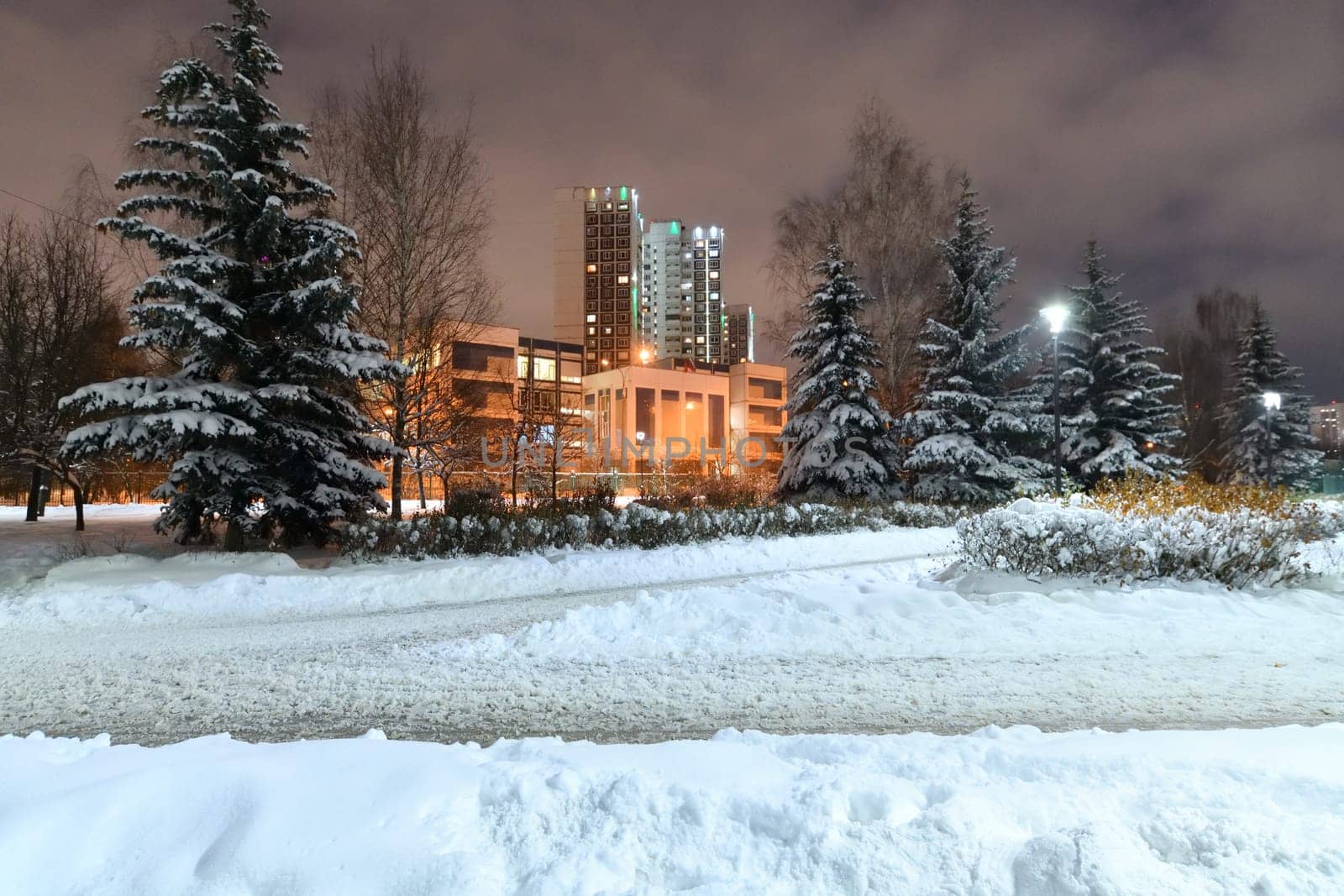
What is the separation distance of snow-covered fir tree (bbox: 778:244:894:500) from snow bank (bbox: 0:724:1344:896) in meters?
17.6

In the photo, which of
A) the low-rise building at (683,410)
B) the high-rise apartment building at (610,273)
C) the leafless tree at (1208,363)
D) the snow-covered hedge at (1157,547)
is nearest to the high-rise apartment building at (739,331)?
the high-rise apartment building at (610,273)

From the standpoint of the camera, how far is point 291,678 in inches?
229

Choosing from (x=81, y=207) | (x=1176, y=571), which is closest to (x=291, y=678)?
(x=1176, y=571)

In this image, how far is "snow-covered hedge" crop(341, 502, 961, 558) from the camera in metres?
12.5

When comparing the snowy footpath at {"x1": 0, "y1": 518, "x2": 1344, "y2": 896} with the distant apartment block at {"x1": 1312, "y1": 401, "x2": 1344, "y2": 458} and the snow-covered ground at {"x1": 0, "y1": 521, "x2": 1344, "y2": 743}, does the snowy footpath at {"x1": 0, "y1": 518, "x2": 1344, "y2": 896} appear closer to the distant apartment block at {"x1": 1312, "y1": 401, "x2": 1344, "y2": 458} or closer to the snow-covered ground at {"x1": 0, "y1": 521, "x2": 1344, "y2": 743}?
the snow-covered ground at {"x1": 0, "y1": 521, "x2": 1344, "y2": 743}

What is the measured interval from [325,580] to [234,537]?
4149mm

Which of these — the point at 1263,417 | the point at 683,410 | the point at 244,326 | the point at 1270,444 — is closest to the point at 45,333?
the point at 244,326

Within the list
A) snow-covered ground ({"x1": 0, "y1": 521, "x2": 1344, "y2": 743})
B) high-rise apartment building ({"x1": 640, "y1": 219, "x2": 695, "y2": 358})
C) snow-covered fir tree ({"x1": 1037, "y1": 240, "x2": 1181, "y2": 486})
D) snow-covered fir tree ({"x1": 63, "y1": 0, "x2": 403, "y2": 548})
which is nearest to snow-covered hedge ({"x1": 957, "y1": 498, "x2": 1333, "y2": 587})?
snow-covered ground ({"x1": 0, "y1": 521, "x2": 1344, "y2": 743})

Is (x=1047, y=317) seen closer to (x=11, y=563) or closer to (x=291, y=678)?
(x=291, y=678)

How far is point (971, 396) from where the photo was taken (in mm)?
21922

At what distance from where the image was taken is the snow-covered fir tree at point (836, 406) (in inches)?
822

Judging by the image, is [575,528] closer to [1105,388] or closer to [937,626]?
[937,626]

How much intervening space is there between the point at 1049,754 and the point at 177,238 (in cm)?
1513

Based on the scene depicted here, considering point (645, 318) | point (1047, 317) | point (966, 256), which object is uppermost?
point (645, 318)
